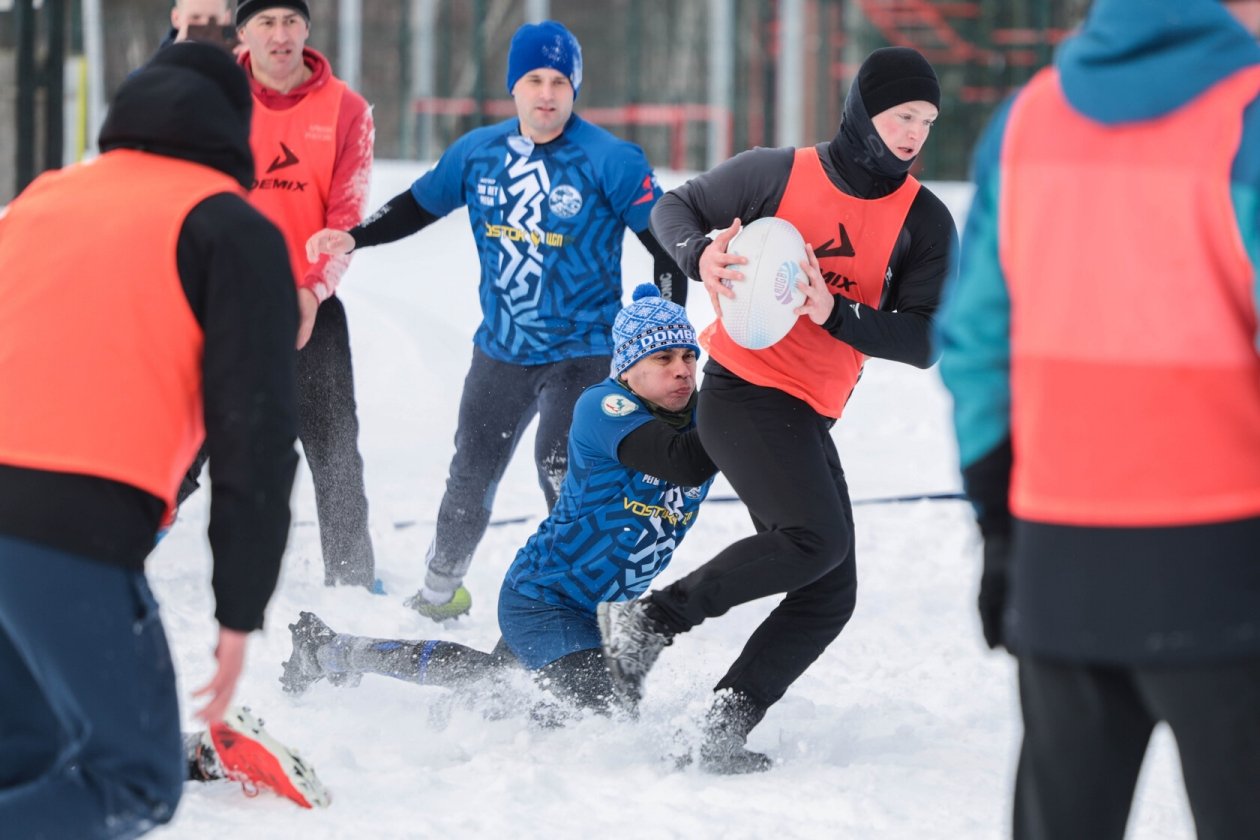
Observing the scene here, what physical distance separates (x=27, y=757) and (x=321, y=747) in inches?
52.6

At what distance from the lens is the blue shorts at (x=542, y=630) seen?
3.86 m

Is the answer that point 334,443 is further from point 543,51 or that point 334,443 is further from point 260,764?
point 260,764


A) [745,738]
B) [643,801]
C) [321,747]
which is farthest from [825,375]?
[321,747]

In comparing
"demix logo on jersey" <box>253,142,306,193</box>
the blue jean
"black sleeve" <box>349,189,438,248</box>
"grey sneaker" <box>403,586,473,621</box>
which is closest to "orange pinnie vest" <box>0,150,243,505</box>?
the blue jean

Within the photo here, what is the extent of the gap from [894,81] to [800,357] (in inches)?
27.6

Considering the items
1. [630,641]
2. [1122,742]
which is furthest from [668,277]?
[1122,742]

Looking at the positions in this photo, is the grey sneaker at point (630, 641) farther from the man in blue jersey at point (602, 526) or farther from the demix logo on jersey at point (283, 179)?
the demix logo on jersey at point (283, 179)

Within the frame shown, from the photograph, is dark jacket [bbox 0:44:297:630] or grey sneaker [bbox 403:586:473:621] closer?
dark jacket [bbox 0:44:297:630]

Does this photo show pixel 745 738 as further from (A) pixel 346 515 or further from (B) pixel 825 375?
(A) pixel 346 515

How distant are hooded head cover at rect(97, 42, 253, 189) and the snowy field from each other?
1.36 metres

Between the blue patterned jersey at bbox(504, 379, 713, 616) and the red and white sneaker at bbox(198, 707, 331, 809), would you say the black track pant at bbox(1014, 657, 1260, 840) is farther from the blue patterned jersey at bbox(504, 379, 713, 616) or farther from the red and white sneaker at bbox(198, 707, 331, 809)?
the blue patterned jersey at bbox(504, 379, 713, 616)

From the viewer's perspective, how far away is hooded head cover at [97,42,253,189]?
7.89 feet

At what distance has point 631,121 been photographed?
15500 millimetres

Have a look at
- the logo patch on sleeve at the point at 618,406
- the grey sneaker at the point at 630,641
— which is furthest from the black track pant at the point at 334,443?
the grey sneaker at the point at 630,641
